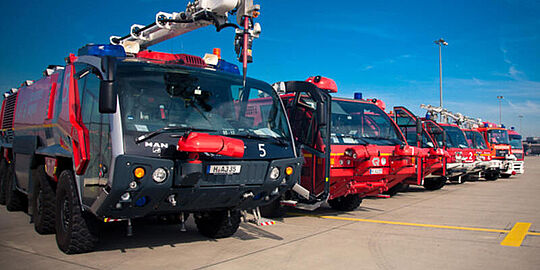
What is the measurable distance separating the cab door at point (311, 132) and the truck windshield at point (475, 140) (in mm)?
11481

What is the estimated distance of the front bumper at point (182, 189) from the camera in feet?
15.8

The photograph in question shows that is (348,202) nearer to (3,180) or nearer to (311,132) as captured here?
(311,132)

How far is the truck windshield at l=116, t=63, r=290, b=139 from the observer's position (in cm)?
514

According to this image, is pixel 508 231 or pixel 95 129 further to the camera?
pixel 508 231

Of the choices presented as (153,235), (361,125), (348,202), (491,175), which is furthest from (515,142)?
(153,235)

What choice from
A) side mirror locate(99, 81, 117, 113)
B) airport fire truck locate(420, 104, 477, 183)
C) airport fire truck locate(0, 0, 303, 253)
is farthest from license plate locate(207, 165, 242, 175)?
airport fire truck locate(420, 104, 477, 183)

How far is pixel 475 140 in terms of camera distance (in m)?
18.3

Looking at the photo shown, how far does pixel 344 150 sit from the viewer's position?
8.55m

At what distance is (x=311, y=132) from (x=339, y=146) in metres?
0.68

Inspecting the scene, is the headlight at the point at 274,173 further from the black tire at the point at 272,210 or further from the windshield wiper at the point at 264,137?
the black tire at the point at 272,210

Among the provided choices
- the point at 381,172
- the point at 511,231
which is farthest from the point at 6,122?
the point at 511,231

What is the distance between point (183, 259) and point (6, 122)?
6.33 metres

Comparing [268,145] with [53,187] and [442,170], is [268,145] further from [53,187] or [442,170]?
[442,170]

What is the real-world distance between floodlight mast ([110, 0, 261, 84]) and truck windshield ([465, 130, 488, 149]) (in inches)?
527
